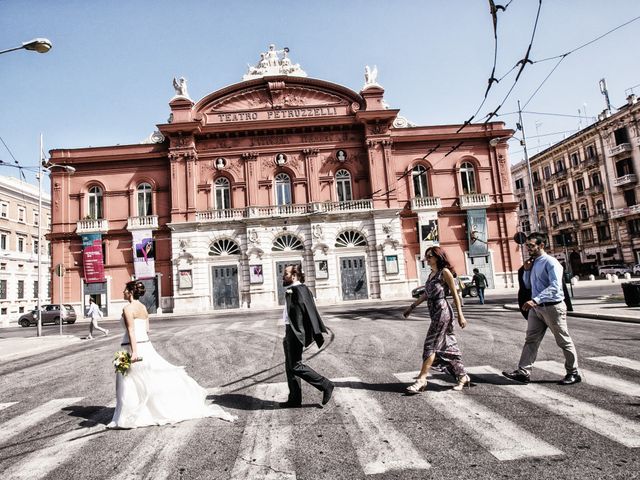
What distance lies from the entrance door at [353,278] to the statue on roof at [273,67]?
15.4 meters

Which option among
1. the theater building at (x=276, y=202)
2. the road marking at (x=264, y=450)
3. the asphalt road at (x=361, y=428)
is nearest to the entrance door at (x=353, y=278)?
the theater building at (x=276, y=202)

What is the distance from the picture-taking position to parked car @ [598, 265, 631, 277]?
3725 centimetres

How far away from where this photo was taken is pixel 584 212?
148ft

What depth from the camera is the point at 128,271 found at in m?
26.8

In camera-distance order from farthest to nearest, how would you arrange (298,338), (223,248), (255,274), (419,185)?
(419,185) < (223,248) < (255,274) < (298,338)

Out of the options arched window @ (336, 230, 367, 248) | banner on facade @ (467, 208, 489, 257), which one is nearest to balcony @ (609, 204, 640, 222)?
banner on facade @ (467, 208, 489, 257)

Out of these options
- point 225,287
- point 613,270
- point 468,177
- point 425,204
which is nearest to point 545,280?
point 425,204

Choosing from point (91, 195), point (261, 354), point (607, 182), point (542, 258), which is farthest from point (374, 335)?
point (607, 182)

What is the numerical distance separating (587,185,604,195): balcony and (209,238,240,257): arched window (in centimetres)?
4046

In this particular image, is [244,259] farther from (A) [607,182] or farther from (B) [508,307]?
(A) [607,182]

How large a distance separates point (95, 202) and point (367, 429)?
30.0m

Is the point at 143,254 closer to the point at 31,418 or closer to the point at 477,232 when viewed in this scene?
→ the point at 31,418

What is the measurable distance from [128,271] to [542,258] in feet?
89.6

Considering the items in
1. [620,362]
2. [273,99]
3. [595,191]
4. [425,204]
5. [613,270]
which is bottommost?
[613,270]
